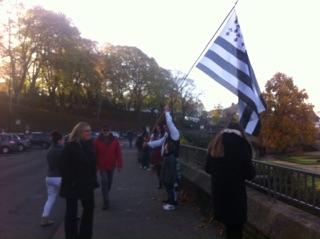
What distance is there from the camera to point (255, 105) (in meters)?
7.89

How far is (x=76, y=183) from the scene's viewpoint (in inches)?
305

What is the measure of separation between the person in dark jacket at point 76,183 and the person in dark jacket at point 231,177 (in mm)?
2277

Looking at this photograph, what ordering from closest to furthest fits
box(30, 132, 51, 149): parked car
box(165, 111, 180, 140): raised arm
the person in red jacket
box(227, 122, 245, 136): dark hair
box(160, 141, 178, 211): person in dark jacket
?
box(227, 122, 245, 136): dark hair
box(165, 111, 180, 140): raised arm
box(160, 141, 178, 211): person in dark jacket
the person in red jacket
box(30, 132, 51, 149): parked car

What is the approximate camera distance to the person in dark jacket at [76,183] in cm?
776

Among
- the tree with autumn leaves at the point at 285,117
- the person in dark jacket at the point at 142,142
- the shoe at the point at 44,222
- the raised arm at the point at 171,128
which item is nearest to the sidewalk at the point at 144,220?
the shoe at the point at 44,222

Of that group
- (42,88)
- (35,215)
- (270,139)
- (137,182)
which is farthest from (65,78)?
(35,215)

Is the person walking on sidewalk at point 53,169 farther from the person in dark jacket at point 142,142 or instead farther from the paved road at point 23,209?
the person in dark jacket at point 142,142

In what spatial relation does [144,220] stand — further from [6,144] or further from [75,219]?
[6,144]

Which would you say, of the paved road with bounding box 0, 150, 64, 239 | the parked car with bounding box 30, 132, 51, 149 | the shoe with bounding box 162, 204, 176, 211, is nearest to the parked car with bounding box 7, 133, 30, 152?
the parked car with bounding box 30, 132, 51, 149

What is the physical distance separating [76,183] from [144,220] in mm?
2774

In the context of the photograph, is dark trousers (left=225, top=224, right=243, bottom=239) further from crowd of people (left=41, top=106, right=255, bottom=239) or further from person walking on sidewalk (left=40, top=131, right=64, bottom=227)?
person walking on sidewalk (left=40, top=131, right=64, bottom=227)

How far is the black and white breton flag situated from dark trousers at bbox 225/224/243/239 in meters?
1.95

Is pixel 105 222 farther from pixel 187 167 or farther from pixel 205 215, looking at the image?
pixel 187 167

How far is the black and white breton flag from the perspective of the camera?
7.89 meters
